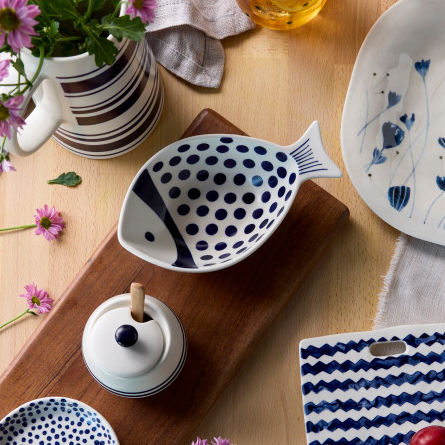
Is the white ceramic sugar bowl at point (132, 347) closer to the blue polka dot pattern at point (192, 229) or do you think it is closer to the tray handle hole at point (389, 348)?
the blue polka dot pattern at point (192, 229)

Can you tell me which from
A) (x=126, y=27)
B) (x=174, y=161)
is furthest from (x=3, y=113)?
(x=174, y=161)

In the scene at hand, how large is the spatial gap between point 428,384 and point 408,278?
0.11 m

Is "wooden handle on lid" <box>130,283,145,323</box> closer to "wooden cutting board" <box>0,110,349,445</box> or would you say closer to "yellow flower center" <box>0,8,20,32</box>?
"wooden cutting board" <box>0,110,349,445</box>

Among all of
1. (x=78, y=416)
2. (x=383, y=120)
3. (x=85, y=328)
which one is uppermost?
(x=383, y=120)

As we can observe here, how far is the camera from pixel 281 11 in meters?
0.73

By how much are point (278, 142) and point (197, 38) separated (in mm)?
140

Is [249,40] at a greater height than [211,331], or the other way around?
[249,40]

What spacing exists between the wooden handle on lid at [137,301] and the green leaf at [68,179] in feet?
0.60

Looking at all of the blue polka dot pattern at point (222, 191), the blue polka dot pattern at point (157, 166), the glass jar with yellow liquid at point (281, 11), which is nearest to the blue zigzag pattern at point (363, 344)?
the blue polka dot pattern at point (222, 191)

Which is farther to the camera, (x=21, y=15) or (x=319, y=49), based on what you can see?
(x=319, y=49)

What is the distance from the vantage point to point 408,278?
72cm

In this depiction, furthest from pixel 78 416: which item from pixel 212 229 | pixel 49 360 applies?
pixel 212 229

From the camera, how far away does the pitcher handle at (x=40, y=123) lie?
0.61m

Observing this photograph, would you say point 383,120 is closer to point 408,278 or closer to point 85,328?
point 408,278
